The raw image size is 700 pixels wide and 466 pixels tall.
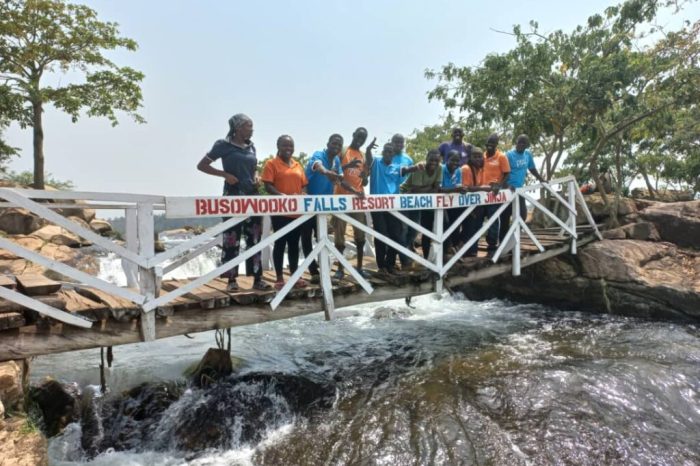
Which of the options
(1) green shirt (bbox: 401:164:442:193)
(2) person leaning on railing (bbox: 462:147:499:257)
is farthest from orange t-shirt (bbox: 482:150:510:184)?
(1) green shirt (bbox: 401:164:442:193)

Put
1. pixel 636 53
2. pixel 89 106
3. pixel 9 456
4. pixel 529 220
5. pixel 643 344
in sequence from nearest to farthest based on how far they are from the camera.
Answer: pixel 9 456, pixel 643 344, pixel 636 53, pixel 529 220, pixel 89 106

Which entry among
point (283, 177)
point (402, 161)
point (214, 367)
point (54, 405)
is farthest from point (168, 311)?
point (402, 161)

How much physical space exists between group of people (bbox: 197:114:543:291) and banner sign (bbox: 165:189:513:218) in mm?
156

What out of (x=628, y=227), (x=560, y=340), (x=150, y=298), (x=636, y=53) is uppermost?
(x=636, y=53)

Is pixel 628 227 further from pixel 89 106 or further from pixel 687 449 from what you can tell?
pixel 89 106

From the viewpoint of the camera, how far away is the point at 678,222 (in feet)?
30.4

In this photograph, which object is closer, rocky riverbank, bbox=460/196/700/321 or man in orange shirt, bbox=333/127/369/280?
man in orange shirt, bbox=333/127/369/280

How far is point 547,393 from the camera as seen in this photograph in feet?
15.9

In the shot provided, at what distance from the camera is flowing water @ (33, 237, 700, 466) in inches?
158

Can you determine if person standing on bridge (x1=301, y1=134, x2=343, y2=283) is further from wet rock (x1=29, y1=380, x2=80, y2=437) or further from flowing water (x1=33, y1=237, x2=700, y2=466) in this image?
wet rock (x1=29, y1=380, x2=80, y2=437)

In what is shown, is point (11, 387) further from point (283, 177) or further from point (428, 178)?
point (428, 178)

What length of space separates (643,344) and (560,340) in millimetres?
1072

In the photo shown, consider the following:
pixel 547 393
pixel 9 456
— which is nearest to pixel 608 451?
pixel 547 393

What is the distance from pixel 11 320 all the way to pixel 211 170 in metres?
1.98
